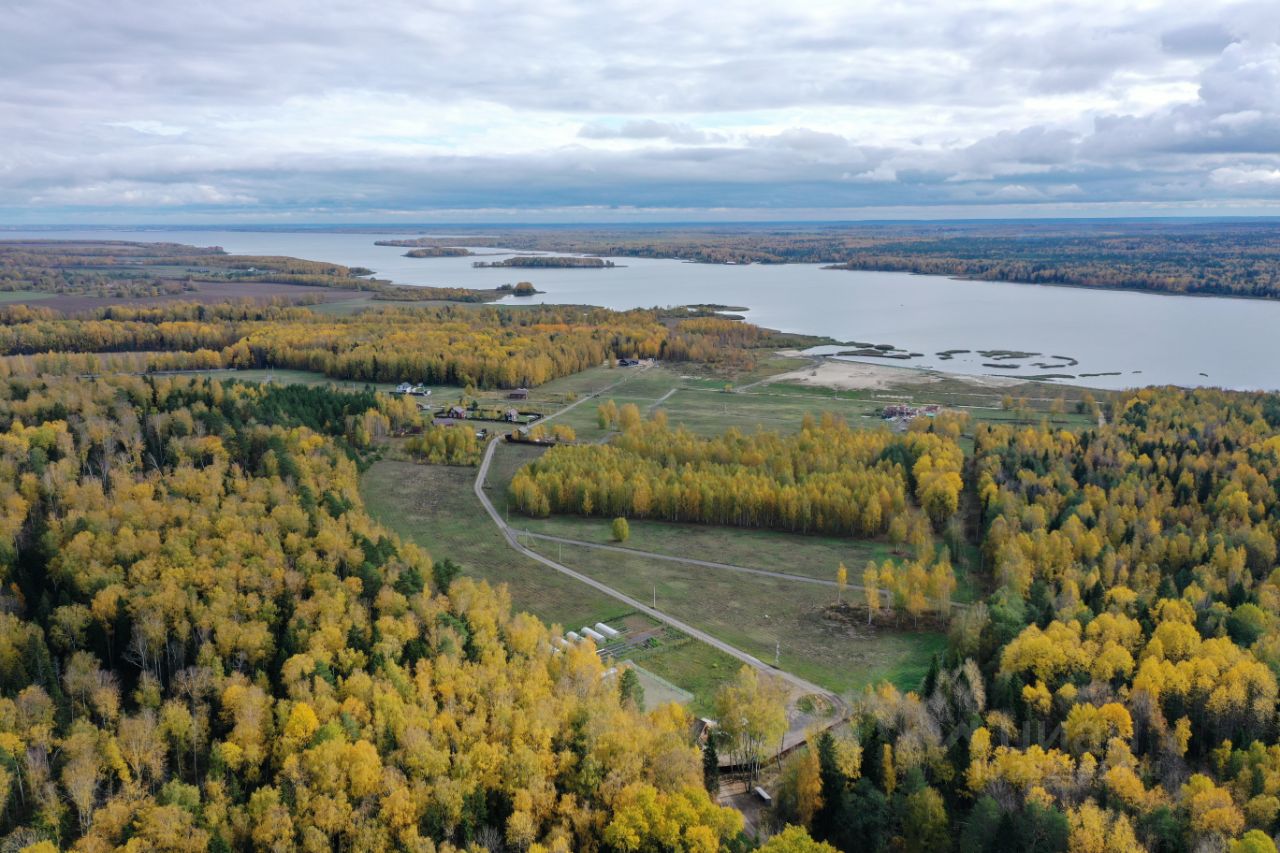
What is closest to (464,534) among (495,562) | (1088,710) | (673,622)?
(495,562)

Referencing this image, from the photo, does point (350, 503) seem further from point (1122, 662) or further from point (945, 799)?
point (1122, 662)

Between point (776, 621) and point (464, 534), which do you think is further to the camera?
point (464, 534)

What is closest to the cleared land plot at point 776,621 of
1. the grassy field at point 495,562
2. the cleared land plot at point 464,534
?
the grassy field at point 495,562

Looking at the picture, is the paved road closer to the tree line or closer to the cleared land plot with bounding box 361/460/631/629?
the cleared land plot with bounding box 361/460/631/629

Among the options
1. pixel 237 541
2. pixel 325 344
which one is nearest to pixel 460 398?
pixel 325 344

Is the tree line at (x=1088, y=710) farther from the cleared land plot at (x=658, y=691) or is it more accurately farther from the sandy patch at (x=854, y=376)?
the sandy patch at (x=854, y=376)

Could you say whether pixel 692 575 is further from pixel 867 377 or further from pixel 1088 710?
pixel 867 377
